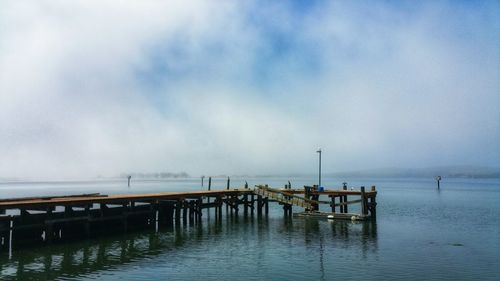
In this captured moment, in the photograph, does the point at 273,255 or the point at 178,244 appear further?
the point at 178,244

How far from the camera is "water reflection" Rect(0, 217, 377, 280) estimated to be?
835 inches

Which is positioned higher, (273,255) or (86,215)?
(86,215)

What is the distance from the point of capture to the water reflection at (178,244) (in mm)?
21219

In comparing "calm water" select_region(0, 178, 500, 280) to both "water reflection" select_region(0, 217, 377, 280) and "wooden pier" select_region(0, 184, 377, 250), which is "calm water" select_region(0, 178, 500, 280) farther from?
"wooden pier" select_region(0, 184, 377, 250)

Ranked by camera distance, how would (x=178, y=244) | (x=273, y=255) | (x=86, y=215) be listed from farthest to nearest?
(x=86, y=215) → (x=178, y=244) → (x=273, y=255)

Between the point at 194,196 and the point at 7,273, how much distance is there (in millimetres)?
22337

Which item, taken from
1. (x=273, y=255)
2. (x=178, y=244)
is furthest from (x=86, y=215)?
(x=273, y=255)

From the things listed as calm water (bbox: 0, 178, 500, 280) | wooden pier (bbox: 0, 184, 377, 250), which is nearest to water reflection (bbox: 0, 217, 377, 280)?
calm water (bbox: 0, 178, 500, 280)

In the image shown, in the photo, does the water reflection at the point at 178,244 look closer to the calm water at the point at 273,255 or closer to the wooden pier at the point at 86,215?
the calm water at the point at 273,255

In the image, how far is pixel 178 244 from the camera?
28.4 metres

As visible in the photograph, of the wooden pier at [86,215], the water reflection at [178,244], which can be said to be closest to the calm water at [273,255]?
the water reflection at [178,244]

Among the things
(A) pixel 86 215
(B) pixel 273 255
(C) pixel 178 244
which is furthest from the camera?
(A) pixel 86 215

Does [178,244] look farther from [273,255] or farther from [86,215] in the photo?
[273,255]

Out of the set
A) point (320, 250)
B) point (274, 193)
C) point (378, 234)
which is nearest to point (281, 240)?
point (320, 250)
